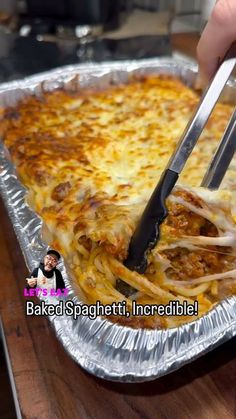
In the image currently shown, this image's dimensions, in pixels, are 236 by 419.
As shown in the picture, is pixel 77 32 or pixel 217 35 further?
pixel 77 32

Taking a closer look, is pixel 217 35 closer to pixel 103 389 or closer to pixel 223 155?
pixel 223 155

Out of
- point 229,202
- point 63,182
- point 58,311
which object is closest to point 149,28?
point 63,182

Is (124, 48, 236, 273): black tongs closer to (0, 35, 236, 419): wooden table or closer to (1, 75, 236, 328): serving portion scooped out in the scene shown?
(1, 75, 236, 328): serving portion scooped out

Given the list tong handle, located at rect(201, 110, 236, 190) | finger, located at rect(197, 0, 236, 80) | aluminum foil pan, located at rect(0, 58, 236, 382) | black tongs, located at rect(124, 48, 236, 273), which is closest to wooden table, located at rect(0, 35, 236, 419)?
aluminum foil pan, located at rect(0, 58, 236, 382)

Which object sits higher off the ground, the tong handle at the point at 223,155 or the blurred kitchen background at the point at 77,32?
the tong handle at the point at 223,155

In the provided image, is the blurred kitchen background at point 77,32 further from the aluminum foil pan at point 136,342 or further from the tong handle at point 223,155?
the aluminum foil pan at point 136,342

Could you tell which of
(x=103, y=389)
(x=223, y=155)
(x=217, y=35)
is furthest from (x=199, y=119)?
(x=103, y=389)

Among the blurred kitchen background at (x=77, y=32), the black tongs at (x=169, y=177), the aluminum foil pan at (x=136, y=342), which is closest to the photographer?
the aluminum foil pan at (x=136, y=342)

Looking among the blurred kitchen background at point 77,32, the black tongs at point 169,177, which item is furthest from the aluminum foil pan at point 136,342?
the blurred kitchen background at point 77,32
